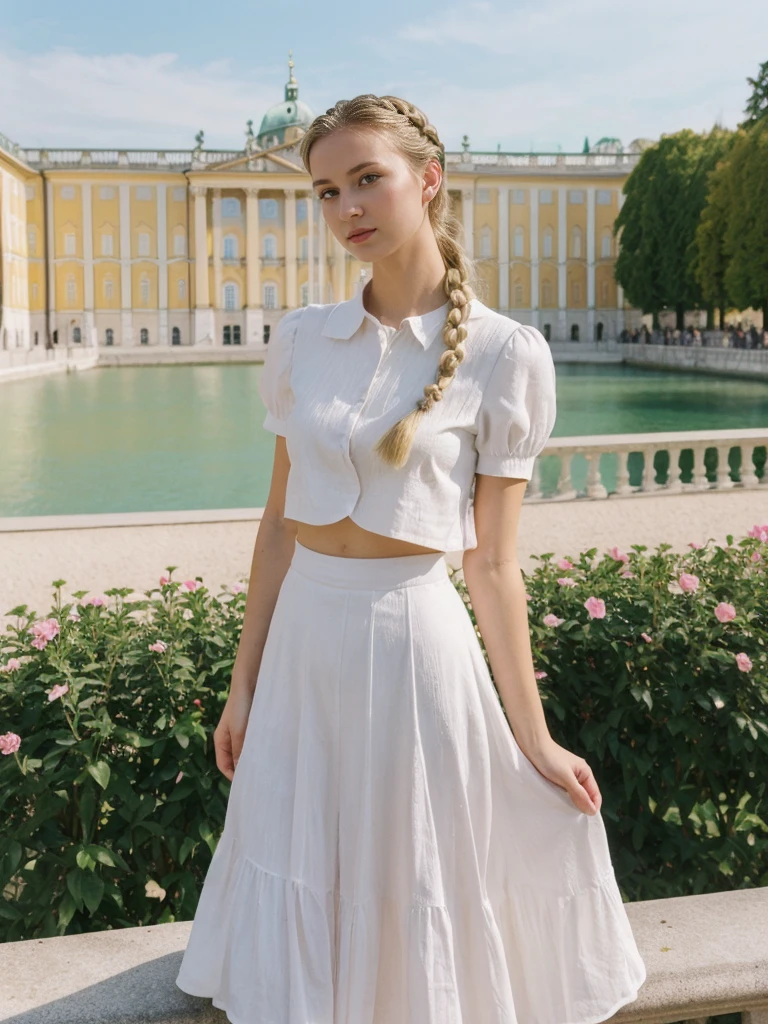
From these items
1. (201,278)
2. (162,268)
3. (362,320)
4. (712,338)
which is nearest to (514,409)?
(362,320)

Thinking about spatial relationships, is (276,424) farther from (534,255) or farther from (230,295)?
(534,255)

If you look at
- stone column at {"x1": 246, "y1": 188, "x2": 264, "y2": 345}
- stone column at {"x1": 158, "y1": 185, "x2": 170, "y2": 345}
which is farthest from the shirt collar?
stone column at {"x1": 158, "y1": 185, "x2": 170, "y2": 345}

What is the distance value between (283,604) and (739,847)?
1.34 meters

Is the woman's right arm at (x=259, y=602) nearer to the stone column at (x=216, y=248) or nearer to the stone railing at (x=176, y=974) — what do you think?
the stone railing at (x=176, y=974)

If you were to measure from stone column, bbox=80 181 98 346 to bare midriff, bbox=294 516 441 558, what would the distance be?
191 ft

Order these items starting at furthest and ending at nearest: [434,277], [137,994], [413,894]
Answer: [137,994]
[434,277]
[413,894]

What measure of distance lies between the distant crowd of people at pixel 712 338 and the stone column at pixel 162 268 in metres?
23.3

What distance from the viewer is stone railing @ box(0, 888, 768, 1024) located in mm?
1632

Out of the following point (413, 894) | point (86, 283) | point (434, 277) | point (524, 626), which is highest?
point (86, 283)

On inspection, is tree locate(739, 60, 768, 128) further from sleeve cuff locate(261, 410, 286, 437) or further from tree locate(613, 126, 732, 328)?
sleeve cuff locate(261, 410, 286, 437)

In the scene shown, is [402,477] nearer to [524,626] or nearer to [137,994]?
[524,626]

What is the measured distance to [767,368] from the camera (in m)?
30.0

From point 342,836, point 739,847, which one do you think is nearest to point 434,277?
point 342,836

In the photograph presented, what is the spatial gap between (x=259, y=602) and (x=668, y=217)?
137 ft
